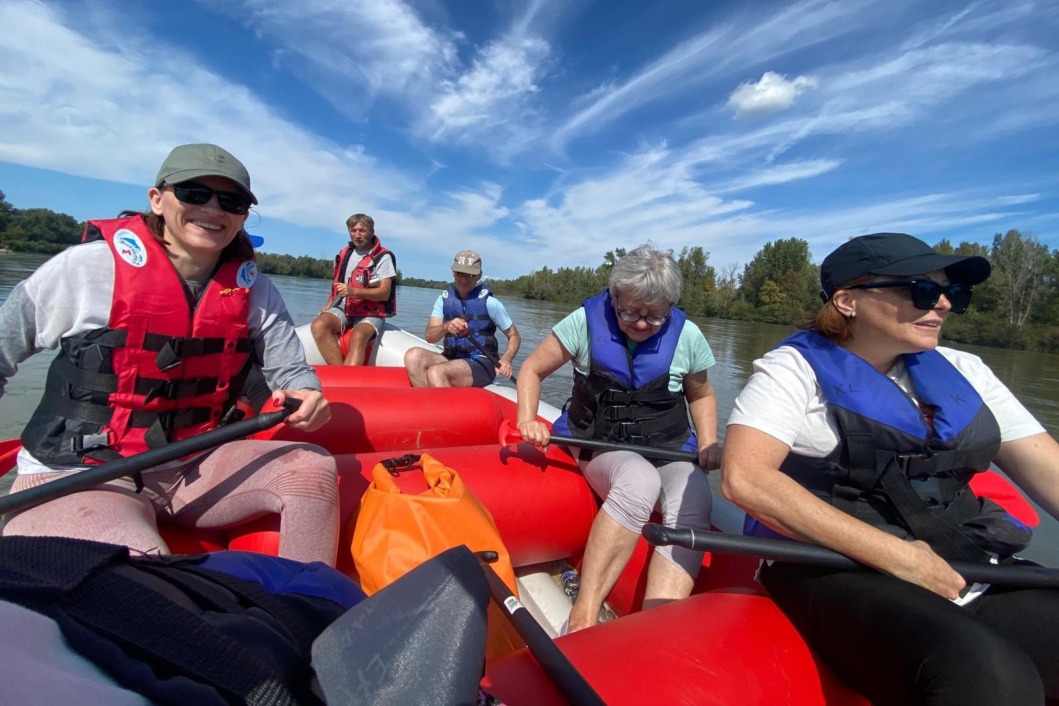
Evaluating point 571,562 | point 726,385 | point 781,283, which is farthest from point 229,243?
point 781,283

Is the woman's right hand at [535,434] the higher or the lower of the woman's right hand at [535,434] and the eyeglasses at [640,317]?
the lower

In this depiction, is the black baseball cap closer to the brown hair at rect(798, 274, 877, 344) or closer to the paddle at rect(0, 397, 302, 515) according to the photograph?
the brown hair at rect(798, 274, 877, 344)

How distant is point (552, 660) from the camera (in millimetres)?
936

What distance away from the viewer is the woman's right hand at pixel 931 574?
3.76 ft

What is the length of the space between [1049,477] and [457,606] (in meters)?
1.60

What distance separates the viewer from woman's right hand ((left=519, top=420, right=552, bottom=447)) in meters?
2.07

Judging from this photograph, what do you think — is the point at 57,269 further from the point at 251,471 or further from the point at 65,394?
the point at 251,471

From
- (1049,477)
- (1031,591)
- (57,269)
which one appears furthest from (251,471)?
(1049,477)

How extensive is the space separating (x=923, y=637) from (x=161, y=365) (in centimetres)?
191

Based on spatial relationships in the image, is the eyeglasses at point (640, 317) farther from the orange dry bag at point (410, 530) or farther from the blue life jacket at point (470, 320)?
the blue life jacket at point (470, 320)

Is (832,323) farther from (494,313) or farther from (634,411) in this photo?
(494,313)

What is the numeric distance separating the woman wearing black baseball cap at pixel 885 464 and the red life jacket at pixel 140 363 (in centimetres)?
151

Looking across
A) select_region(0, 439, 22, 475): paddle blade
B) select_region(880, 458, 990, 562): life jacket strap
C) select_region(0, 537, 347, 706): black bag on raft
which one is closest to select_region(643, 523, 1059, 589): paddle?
select_region(880, 458, 990, 562): life jacket strap

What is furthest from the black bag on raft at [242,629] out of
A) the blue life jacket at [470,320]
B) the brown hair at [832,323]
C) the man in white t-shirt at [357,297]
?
the man in white t-shirt at [357,297]
